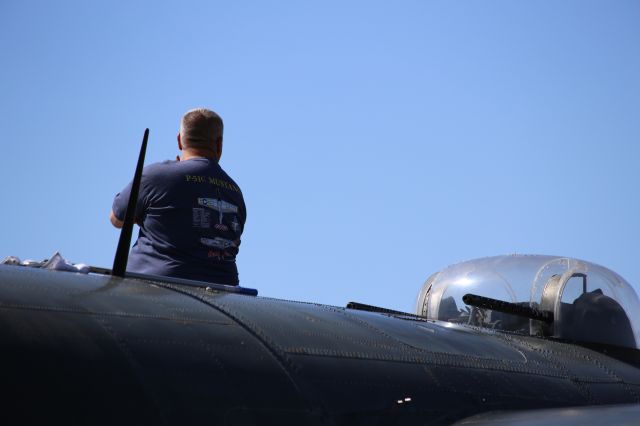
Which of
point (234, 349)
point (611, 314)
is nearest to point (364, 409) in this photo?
point (234, 349)

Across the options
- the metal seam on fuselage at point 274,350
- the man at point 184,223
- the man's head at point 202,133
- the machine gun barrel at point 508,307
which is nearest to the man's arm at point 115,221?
the man at point 184,223

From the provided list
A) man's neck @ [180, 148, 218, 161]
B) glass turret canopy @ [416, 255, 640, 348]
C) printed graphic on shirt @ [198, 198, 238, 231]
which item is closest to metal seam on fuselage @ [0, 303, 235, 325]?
printed graphic on shirt @ [198, 198, 238, 231]

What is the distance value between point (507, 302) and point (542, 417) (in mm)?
3237

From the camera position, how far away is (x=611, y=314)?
25.6 feet

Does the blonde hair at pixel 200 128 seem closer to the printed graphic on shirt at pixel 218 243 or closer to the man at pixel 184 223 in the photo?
the man at pixel 184 223

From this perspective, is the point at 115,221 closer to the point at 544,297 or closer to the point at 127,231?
the point at 127,231

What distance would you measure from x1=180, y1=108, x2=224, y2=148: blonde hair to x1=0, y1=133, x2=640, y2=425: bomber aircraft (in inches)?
58.6

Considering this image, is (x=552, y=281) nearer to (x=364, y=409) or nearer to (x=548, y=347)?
(x=548, y=347)

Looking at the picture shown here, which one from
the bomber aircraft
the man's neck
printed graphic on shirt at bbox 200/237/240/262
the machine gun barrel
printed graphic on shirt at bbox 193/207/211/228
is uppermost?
the man's neck

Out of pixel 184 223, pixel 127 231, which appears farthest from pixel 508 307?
pixel 127 231

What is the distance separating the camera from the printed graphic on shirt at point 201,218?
5.92 meters

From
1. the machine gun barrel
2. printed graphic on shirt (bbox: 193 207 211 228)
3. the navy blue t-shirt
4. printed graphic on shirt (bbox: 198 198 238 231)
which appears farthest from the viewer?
the machine gun barrel

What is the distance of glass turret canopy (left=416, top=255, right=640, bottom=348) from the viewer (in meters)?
7.54

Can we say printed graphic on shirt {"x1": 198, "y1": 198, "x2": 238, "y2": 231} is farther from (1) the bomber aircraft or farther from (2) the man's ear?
(1) the bomber aircraft
